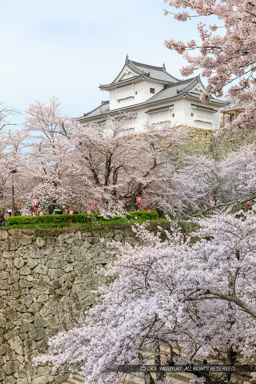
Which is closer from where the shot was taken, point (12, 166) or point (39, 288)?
point (39, 288)

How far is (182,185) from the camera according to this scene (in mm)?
18344

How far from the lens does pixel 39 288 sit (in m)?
11.0

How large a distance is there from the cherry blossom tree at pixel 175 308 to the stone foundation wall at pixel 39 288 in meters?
5.52

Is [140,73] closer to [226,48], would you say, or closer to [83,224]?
[83,224]

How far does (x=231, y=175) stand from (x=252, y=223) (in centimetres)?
1469

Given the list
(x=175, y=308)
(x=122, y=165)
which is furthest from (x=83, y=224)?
(x=175, y=308)

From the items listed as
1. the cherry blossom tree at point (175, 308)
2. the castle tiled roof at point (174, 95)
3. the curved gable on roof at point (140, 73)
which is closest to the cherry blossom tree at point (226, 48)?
the cherry blossom tree at point (175, 308)

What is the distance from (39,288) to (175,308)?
25.5ft

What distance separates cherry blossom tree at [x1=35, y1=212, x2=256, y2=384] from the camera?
4.23m

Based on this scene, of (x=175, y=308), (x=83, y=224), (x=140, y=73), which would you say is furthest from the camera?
(x=140, y=73)

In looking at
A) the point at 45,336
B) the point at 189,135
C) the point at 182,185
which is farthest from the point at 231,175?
the point at 45,336

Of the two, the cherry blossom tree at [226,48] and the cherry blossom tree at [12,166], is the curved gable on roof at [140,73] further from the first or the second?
the cherry blossom tree at [226,48]

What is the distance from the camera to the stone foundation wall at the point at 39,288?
1070cm

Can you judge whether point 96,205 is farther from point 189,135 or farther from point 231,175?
point 189,135
